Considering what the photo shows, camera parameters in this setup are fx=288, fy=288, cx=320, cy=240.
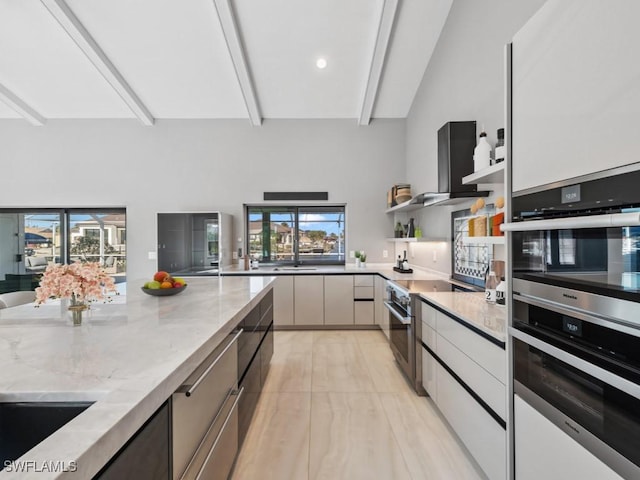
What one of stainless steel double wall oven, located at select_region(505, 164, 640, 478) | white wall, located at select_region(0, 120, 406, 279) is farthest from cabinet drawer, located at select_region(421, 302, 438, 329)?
white wall, located at select_region(0, 120, 406, 279)

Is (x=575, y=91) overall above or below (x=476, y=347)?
above

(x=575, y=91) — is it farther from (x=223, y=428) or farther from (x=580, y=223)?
(x=223, y=428)

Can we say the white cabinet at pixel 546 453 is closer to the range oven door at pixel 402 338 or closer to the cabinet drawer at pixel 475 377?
the cabinet drawer at pixel 475 377

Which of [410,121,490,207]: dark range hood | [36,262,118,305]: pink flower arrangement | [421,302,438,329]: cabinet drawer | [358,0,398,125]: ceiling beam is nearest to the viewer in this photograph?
[36,262,118,305]: pink flower arrangement

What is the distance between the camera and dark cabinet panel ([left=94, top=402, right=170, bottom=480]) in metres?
0.67

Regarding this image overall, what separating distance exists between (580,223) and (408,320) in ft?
5.73

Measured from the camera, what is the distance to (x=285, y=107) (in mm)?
4473

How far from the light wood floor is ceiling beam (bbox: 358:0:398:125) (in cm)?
347

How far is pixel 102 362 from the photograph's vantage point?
36.9 inches

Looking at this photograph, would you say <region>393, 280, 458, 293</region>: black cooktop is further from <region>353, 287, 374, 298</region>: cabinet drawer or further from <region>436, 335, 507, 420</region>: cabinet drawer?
<region>353, 287, 374, 298</region>: cabinet drawer

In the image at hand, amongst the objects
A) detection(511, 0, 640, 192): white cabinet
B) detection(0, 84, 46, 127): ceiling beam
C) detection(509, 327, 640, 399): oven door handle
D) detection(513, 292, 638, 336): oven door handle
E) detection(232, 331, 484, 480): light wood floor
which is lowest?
detection(232, 331, 484, 480): light wood floor

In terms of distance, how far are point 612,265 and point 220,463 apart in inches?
69.5

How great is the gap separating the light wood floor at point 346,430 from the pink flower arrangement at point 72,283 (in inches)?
51.0

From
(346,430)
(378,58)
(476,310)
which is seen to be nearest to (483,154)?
(476,310)
